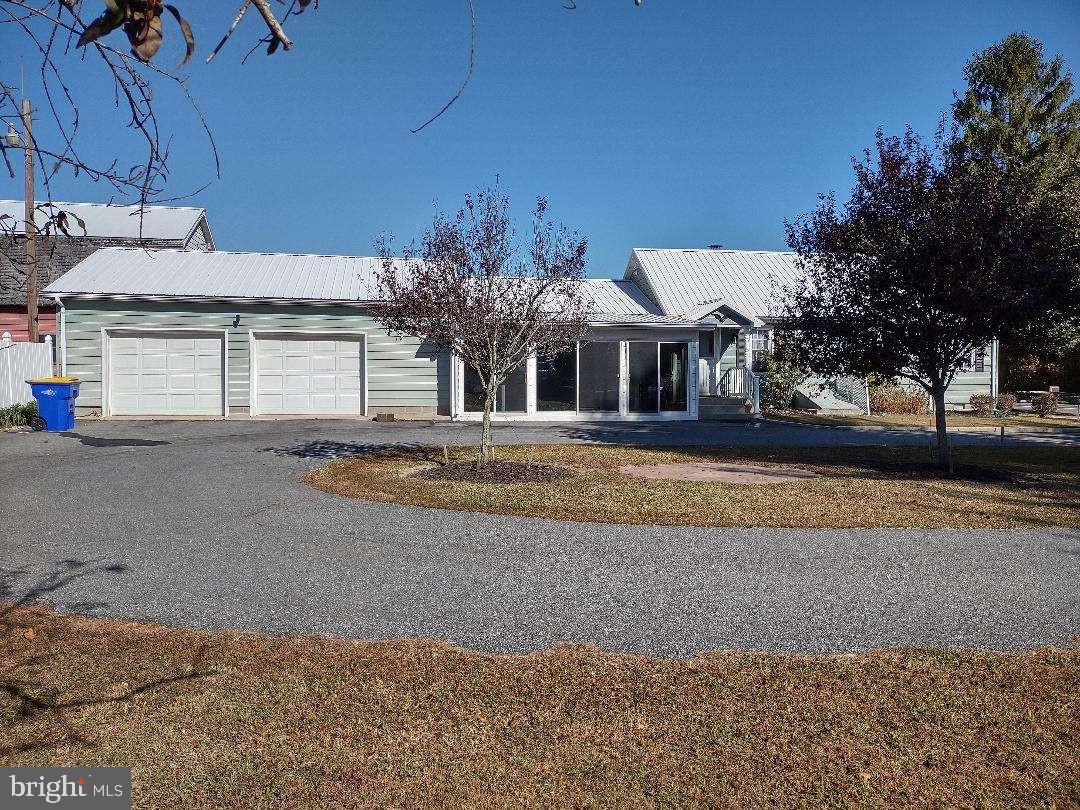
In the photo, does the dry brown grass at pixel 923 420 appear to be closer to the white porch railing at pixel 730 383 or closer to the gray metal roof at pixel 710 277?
the white porch railing at pixel 730 383

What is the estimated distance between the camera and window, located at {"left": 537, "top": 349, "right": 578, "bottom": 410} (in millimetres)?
21266

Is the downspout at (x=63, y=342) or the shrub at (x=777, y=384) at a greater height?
the downspout at (x=63, y=342)

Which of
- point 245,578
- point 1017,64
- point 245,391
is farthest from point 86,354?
point 1017,64

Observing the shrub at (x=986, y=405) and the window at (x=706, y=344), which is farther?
the shrub at (x=986, y=405)

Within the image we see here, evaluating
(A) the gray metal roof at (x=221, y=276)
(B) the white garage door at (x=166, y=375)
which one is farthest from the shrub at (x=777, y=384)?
(B) the white garage door at (x=166, y=375)

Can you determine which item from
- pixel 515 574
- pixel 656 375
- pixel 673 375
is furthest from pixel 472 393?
pixel 515 574

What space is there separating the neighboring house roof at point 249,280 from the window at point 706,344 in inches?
66.8

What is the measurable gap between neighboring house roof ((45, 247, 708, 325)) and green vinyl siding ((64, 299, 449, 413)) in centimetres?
35

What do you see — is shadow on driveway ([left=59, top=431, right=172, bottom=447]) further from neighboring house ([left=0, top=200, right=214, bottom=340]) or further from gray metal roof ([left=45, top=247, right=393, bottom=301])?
neighboring house ([left=0, top=200, right=214, bottom=340])

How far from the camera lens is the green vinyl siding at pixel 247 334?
65.5 ft

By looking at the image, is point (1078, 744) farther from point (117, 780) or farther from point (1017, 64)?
point (1017, 64)

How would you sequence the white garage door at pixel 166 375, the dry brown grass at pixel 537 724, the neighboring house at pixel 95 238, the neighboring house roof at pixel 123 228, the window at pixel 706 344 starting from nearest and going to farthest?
the dry brown grass at pixel 537 724
the white garage door at pixel 166 375
the window at pixel 706 344
the neighboring house at pixel 95 238
the neighboring house roof at pixel 123 228

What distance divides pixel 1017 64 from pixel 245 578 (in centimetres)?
3278

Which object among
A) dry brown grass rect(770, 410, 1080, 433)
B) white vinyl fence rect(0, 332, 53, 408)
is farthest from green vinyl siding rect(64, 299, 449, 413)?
dry brown grass rect(770, 410, 1080, 433)
